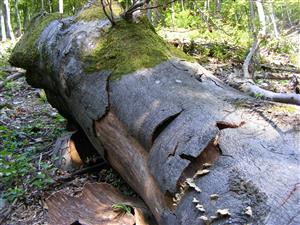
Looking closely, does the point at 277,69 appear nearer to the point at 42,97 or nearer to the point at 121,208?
the point at 42,97

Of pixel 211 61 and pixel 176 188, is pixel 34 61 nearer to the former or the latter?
pixel 176 188

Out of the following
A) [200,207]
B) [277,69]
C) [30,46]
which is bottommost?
[277,69]

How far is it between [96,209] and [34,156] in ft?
6.36

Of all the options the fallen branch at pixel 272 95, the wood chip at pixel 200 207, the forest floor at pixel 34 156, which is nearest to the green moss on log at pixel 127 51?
the fallen branch at pixel 272 95

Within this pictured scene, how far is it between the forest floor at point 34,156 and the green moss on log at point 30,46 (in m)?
0.98

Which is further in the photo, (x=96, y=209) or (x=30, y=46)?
(x=30, y=46)

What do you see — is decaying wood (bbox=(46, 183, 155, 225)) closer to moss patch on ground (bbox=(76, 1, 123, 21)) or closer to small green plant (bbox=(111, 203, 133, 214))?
small green plant (bbox=(111, 203, 133, 214))

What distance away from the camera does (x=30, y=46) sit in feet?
15.5

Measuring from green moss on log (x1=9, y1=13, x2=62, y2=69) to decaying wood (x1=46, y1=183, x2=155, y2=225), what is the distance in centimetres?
210

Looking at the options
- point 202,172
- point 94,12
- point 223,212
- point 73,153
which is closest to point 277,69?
point 94,12

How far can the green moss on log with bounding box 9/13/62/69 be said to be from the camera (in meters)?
4.68

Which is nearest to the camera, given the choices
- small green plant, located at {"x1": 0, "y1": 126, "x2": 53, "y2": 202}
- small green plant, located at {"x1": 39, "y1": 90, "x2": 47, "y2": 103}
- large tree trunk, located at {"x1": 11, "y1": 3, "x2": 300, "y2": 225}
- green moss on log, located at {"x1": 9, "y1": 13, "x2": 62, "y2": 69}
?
large tree trunk, located at {"x1": 11, "y1": 3, "x2": 300, "y2": 225}

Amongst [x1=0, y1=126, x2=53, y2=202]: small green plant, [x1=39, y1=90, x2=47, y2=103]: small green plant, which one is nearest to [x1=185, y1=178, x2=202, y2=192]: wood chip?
[x1=0, y1=126, x2=53, y2=202]: small green plant

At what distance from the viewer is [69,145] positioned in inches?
172
